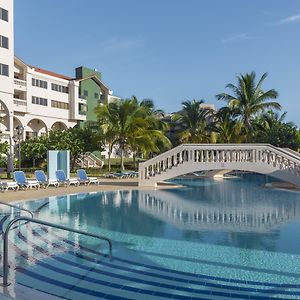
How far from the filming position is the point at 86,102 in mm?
49125

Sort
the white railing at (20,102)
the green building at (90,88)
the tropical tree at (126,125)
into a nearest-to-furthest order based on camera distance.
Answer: the tropical tree at (126,125), the white railing at (20,102), the green building at (90,88)

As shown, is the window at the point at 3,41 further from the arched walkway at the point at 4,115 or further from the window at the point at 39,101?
the window at the point at 39,101

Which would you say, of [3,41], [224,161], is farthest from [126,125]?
[3,41]

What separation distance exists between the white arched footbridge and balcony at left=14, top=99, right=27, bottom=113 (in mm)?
20216

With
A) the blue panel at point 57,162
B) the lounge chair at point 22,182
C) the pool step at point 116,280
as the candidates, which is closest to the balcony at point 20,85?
the blue panel at point 57,162

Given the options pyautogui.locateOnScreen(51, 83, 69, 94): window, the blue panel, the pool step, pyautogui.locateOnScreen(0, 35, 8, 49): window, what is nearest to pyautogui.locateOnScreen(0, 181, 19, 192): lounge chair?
the blue panel

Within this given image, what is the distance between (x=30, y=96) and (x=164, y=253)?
3536 cm

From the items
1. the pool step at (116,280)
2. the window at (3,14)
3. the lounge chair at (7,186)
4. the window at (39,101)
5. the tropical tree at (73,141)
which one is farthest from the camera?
the window at (39,101)

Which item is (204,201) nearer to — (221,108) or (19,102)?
(221,108)

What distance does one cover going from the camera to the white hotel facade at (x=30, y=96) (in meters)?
33.5

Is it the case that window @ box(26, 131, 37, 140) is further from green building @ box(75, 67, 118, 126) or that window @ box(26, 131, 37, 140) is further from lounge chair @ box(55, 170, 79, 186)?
lounge chair @ box(55, 170, 79, 186)

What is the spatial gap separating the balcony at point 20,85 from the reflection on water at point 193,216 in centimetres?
2373

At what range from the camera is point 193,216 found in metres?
12.4

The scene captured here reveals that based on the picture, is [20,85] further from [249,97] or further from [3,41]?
[249,97]
